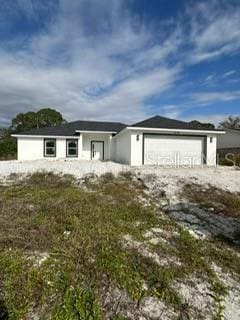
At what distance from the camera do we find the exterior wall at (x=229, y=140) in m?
26.5

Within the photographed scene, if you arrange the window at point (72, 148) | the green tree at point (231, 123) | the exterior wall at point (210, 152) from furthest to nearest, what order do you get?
the green tree at point (231, 123), the window at point (72, 148), the exterior wall at point (210, 152)

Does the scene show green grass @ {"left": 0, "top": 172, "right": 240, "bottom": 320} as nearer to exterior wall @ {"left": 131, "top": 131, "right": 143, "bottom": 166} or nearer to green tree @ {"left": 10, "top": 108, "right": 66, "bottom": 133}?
exterior wall @ {"left": 131, "top": 131, "right": 143, "bottom": 166}

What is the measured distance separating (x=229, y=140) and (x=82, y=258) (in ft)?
85.7

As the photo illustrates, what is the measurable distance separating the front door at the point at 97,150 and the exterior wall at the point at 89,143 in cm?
27

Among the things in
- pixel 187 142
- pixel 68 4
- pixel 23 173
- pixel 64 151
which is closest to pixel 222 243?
pixel 68 4

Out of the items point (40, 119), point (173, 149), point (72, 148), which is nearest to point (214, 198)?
point (173, 149)

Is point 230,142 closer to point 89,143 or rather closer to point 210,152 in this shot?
point 210,152

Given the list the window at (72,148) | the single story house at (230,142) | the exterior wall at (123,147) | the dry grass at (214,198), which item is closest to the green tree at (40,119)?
the window at (72,148)

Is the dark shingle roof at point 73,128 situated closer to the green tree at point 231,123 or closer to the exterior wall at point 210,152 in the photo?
the exterior wall at point 210,152

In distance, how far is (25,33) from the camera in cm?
1174

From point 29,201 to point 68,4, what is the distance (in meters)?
6.45

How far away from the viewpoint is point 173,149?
17984mm

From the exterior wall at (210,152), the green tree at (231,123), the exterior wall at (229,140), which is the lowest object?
the exterior wall at (210,152)

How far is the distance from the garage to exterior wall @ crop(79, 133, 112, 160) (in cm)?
663
